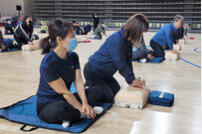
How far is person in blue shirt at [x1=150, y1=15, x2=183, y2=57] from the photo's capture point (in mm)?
4704

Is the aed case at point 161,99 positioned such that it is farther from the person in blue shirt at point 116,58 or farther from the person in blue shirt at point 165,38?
the person in blue shirt at point 165,38

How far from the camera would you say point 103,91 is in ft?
7.61

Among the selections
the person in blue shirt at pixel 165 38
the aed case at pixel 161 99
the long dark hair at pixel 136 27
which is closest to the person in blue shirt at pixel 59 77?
the long dark hair at pixel 136 27

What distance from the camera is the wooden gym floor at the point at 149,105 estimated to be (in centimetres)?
193

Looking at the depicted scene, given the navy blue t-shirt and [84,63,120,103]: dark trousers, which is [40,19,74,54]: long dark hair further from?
[84,63,120,103]: dark trousers

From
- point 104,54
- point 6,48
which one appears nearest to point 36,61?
point 6,48

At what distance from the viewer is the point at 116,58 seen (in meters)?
2.24

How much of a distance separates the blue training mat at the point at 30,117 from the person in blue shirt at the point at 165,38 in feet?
9.53

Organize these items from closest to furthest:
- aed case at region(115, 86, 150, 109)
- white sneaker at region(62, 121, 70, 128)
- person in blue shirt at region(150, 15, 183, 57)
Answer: white sneaker at region(62, 121, 70, 128) < aed case at region(115, 86, 150, 109) < person in blue shirt at region(150, 15, 183, 57)

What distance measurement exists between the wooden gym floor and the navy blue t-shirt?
0.96 feet

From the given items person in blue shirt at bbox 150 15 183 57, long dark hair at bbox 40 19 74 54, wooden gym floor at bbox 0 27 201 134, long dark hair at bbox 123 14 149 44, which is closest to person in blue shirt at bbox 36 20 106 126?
long dark hair at bbox 40 19 74 54

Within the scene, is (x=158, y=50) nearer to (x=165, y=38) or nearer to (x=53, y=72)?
(x=165, y=38)

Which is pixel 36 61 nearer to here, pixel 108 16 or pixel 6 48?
pixel 6 48

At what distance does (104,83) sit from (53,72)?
849 millimetres
